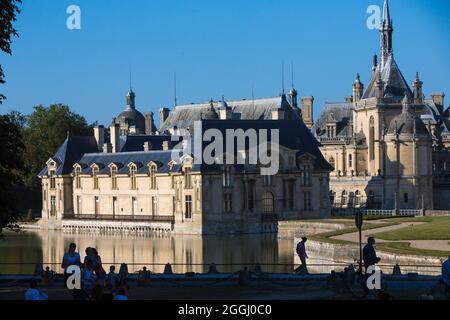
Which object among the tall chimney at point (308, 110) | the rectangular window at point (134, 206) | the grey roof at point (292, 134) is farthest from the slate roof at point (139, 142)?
the tall chimney at point (308, 110)

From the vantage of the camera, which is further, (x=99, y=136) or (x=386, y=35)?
(x=386, y=35)

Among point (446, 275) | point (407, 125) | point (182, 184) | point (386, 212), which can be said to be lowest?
point (446, 275)

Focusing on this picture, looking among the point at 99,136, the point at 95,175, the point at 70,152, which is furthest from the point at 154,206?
the point at 99,136

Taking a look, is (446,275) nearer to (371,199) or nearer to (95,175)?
(95,175)

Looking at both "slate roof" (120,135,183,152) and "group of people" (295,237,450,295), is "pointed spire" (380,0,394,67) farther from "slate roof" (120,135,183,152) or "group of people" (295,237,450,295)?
"group of people" (295,237,450,295)

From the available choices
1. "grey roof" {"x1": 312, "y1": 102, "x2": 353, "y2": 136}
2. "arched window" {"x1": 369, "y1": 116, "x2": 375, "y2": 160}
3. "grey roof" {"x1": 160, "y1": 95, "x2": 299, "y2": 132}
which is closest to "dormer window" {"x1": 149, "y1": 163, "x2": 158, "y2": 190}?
"grey roof" {"x1": 160, "y1": 95, "x2": 299, "y2": 132}

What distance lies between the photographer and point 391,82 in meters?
108

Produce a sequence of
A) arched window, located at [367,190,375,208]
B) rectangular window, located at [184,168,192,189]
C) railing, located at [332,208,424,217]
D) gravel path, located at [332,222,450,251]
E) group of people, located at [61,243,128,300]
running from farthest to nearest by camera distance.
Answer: arched window, located at [367,190,375,208] → railing, located at [332,208,424,217] → rectangular window, located at [184,168,192,189] → gravel path, located at [332,222,450,251] → group of people, located at [61,243,128,300]

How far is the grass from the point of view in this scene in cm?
4597

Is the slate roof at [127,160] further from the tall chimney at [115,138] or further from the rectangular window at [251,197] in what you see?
the rectangular window at [251,197]

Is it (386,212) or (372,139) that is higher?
(372,139)

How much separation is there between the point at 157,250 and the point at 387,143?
127ft

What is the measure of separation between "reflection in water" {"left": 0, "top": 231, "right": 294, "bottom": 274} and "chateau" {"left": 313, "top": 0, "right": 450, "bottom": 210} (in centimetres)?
2291
